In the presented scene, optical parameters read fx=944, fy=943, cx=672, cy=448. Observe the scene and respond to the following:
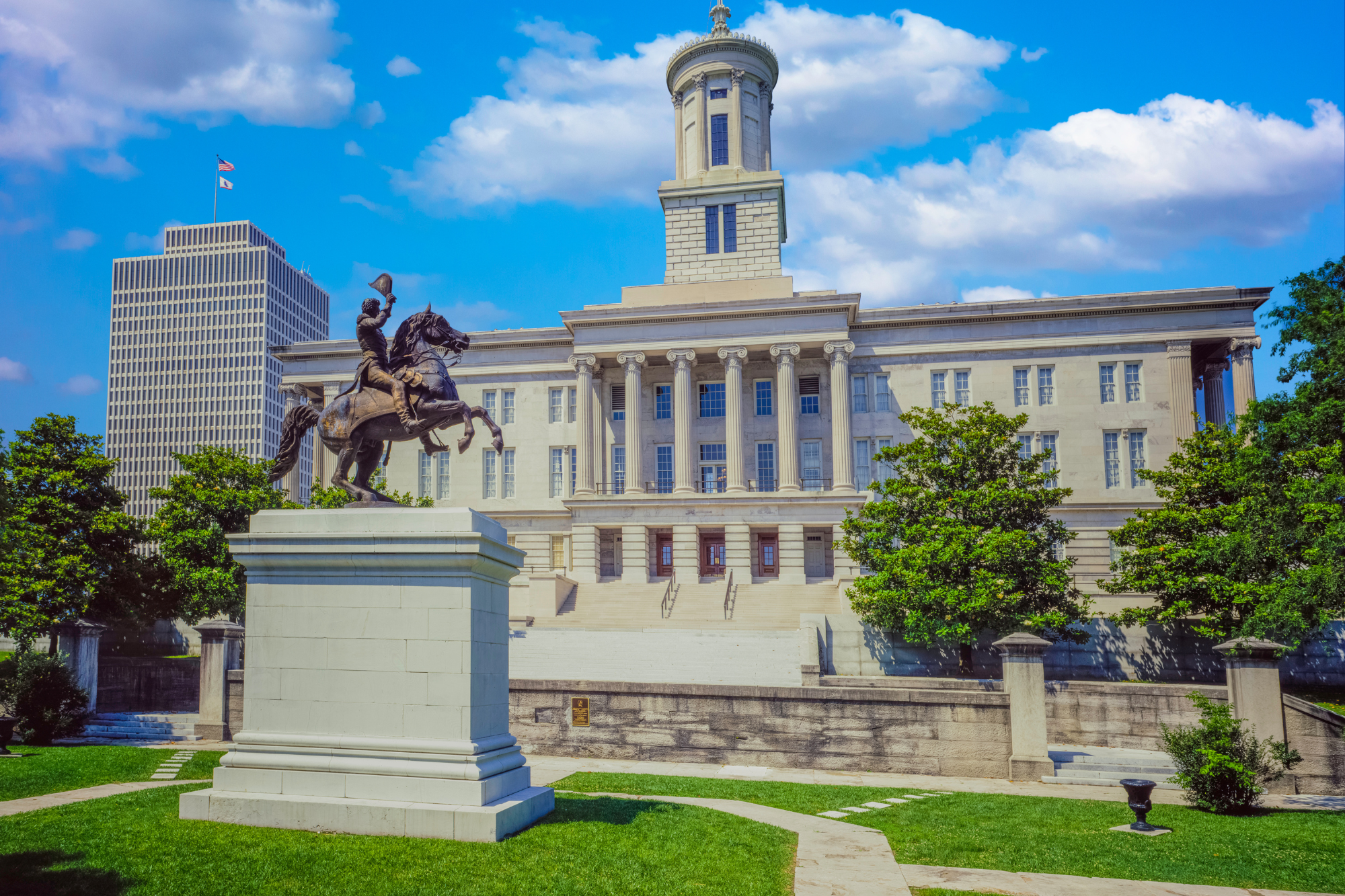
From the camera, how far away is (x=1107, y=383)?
172ft

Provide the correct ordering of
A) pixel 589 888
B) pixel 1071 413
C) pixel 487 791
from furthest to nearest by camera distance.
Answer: pixel 1071 413, pixel 487 791, pixel 589 888

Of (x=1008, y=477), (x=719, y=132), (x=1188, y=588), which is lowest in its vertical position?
(x=1188, y=588)

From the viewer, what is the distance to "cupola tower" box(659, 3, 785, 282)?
58031mm

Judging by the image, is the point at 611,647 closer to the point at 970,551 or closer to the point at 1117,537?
the point at 970,551

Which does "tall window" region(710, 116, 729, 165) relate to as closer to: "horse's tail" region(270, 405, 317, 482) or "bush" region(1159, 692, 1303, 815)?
"bush" region(1159, 692, 1303, 815)

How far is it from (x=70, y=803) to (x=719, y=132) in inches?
2176

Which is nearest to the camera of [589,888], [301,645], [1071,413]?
[589,888]

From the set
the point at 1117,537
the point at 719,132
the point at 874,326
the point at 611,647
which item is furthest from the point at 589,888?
the point at 719,132

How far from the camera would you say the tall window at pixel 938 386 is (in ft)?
174

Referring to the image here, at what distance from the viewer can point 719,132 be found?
60.2 m

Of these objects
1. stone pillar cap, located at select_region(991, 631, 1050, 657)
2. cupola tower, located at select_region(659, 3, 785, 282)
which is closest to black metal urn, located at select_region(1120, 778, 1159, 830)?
stone pillar cap, located at select_region(991, 631, 1050, 657)

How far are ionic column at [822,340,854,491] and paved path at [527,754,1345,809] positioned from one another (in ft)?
99.2

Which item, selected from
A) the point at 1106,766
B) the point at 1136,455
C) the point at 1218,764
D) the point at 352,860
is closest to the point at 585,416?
the point at 1136,455

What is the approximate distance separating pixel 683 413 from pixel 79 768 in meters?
38.9
